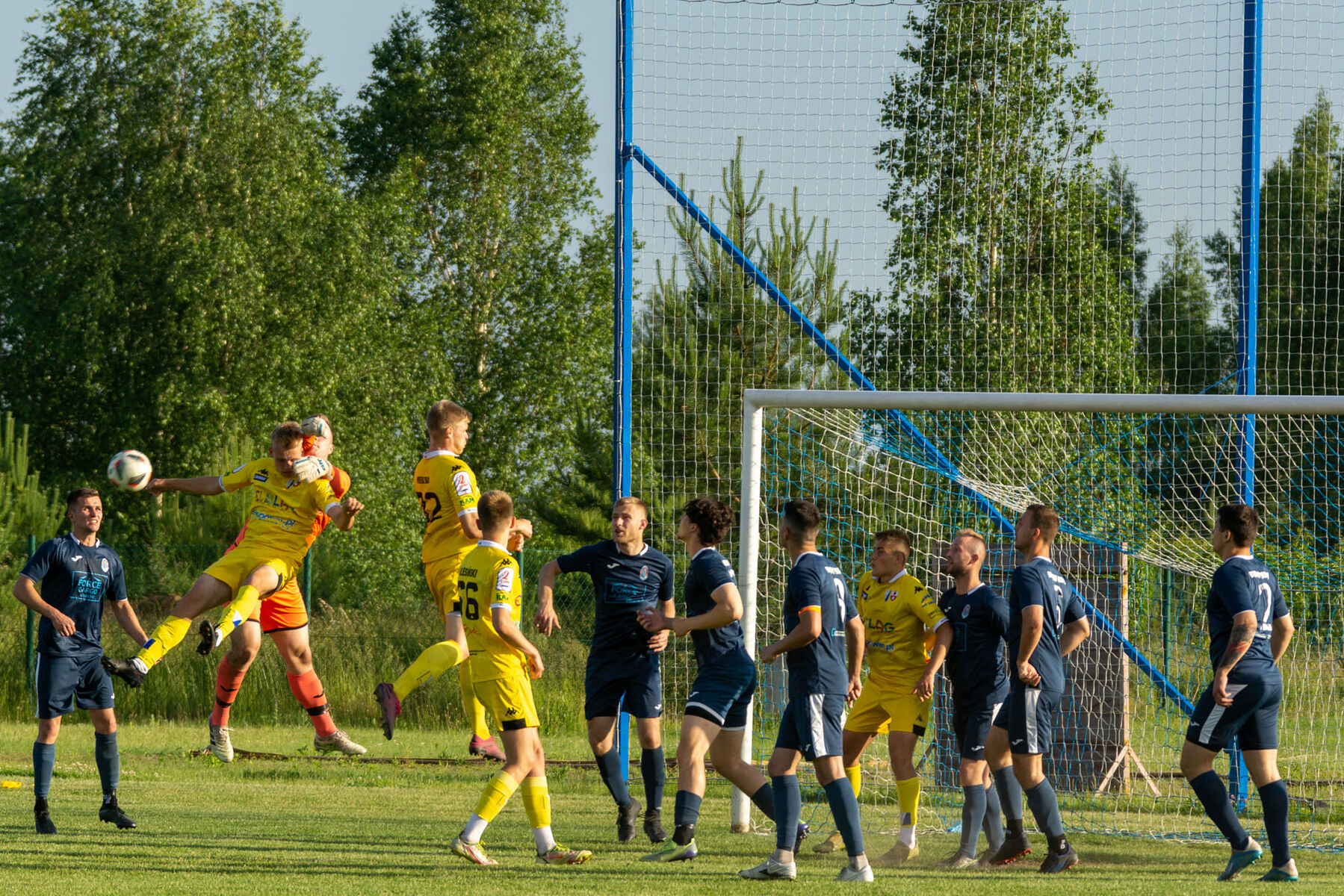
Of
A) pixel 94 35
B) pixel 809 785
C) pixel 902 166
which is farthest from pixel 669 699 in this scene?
pixel 94 35

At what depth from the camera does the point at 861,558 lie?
35.3 ft

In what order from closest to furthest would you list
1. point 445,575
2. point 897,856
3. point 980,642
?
point 897,856
point 980,642
point 445,575

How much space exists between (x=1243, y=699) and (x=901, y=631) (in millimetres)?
1844

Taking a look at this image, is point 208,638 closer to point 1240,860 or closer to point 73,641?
point 73,641

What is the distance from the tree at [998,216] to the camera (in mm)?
11445

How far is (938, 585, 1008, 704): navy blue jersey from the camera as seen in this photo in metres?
7.66

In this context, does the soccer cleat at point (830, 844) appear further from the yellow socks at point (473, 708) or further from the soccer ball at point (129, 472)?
the soccer ball at point (129, 472)

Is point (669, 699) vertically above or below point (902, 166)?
below

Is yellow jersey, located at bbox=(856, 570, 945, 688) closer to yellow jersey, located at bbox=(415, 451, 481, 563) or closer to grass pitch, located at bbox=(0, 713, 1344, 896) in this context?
grass pitch, located at bbox=(0, 713, 1344, 896)

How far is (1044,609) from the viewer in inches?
295

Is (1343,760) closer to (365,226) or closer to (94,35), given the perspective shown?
(365,226)

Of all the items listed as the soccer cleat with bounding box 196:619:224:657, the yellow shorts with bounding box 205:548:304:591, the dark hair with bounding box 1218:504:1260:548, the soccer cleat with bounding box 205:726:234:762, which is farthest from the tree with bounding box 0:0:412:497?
the dark hair with bounding box 1218:504:1260:548

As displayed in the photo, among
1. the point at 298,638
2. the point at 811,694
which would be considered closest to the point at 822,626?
the point at 811,694

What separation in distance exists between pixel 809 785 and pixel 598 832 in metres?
2.30
